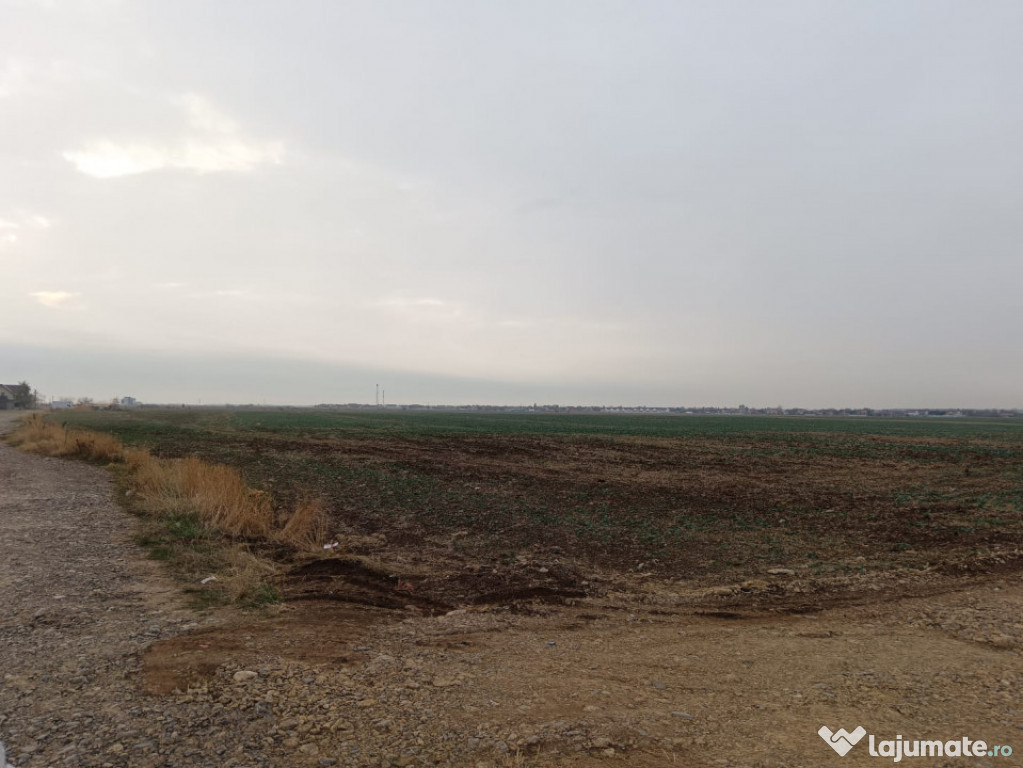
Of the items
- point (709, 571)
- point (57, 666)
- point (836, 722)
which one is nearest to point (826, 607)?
point (709, 571)

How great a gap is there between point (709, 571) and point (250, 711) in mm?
7385

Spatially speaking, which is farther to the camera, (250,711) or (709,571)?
(709,571)

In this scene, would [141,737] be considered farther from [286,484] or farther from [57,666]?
[286,484]

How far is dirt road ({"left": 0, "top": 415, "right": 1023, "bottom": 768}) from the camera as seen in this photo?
390 cm

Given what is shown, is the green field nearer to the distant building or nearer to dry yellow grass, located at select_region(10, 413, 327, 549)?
dry yellow grass, located at select_region(10, 413, 327, 549)

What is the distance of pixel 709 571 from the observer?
30.8ft

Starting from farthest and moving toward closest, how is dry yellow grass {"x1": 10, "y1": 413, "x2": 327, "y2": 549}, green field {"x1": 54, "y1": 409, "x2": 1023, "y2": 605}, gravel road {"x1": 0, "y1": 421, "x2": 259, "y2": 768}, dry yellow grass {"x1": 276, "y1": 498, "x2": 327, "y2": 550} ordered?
dry yellow grass {"x1": 10, "y1": 413, "x2": 327, "y2": 549}, dry yellow grass {"x1": 276, "y1": 498, "x2": 327, "y2": 550}, green field {"x1": 54, "y1": 409, "x2": 1023, "y2": 605}, gravel road {"x1": 0, "y1": 421, "x2": 259, "y2": 768}
